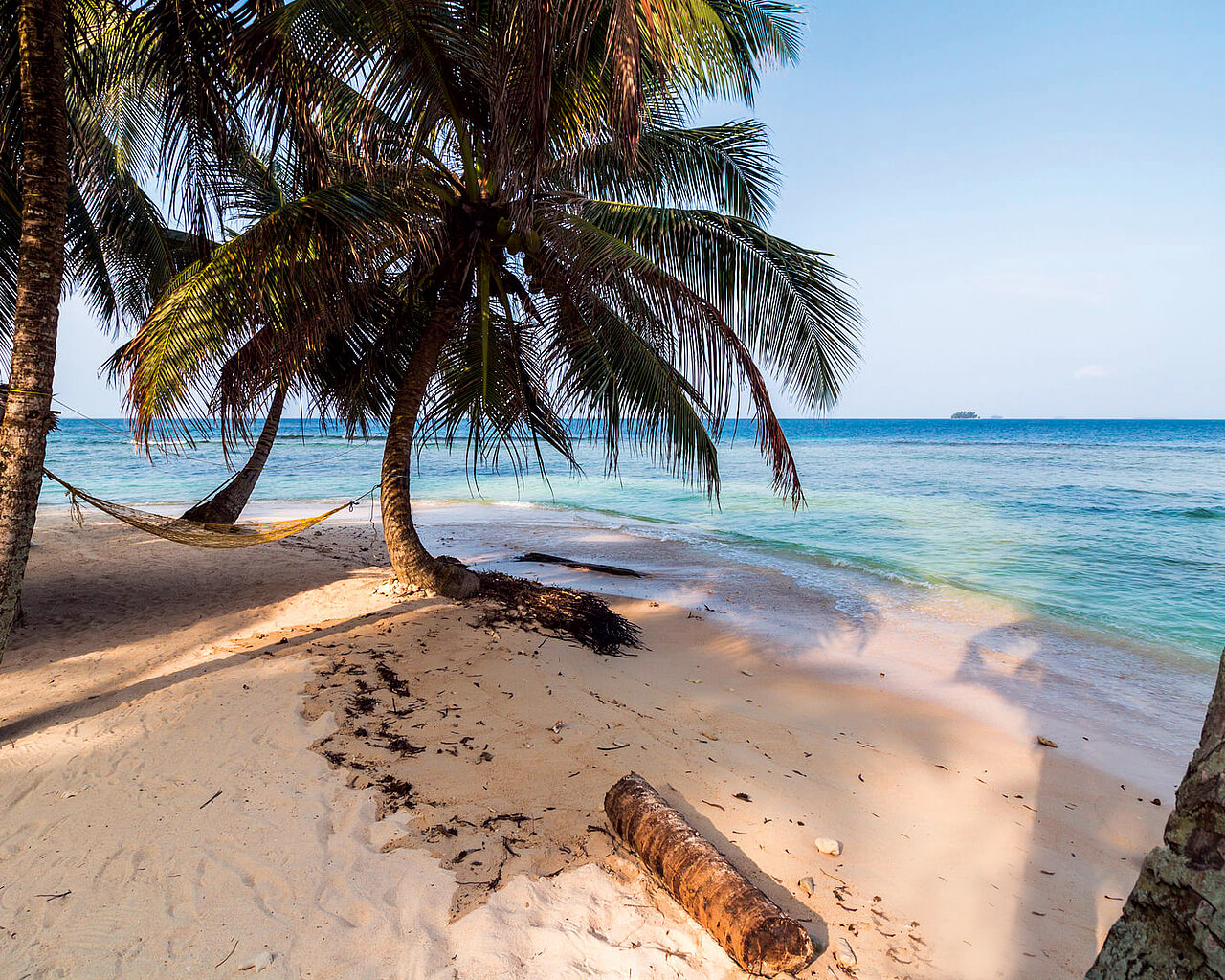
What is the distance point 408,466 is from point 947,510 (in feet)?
53.6

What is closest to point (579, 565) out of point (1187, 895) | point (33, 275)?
point (33, 275)

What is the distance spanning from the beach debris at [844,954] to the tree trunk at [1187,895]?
112 cm

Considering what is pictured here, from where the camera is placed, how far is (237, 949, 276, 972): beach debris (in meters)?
2.14

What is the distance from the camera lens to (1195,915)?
130cm

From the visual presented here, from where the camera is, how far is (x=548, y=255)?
15.4 ft

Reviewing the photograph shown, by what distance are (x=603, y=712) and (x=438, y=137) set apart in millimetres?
4693

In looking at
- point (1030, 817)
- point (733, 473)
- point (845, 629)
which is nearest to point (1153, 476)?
point (733, 473)

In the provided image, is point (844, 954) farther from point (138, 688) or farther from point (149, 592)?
point (149, 592)

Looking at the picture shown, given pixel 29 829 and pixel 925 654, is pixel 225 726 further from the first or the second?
pixel 925 654

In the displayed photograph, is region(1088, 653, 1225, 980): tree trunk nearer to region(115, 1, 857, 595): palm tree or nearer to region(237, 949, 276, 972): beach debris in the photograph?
region(237, 949, 276, 972): beach debris

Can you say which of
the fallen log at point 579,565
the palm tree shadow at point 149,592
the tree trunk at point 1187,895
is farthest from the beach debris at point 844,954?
the fallen log at point 579,565

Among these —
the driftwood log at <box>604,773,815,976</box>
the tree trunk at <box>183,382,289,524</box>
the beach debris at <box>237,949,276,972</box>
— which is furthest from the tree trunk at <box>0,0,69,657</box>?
the tree trunk at <box>183,382,289,524</box>

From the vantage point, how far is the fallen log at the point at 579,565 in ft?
30.4

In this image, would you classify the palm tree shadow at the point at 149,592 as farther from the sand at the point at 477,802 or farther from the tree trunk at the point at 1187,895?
the tree trunk at the point at 1187,895
